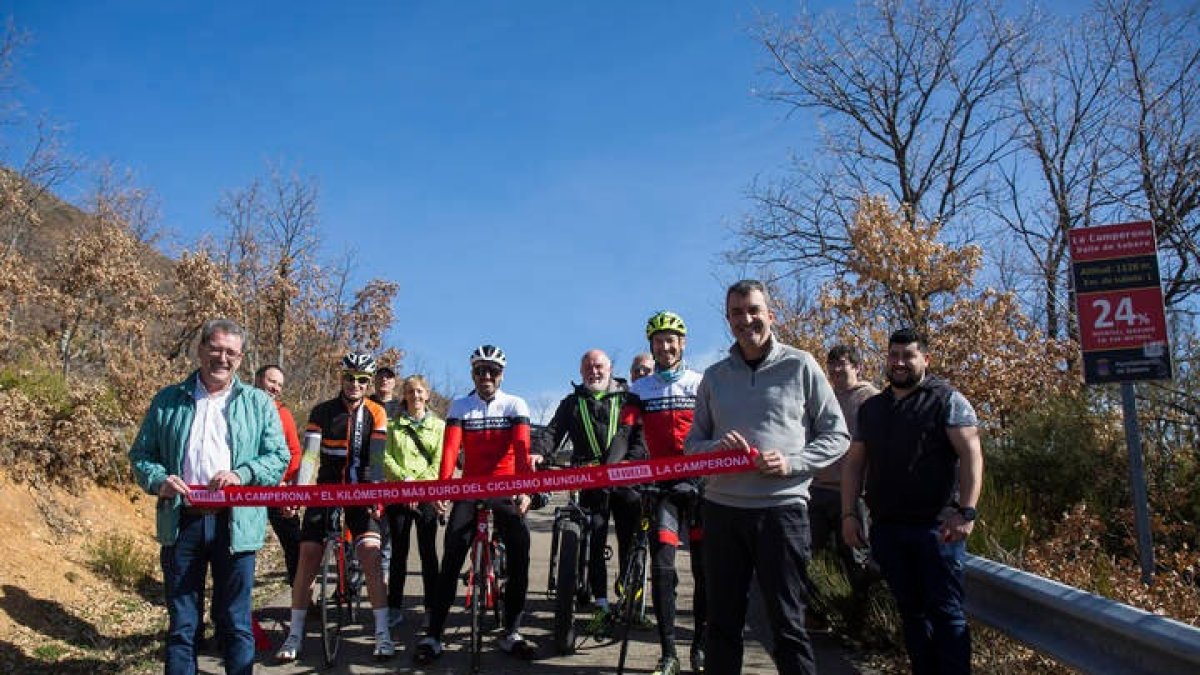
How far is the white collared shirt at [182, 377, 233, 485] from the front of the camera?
4.83 m

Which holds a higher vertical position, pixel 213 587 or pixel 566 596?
pixel 213 587

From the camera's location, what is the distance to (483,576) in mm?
6352

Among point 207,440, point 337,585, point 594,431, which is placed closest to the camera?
point 207,440

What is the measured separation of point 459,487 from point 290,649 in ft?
5.69

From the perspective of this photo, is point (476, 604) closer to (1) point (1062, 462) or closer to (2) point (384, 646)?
(2) point (384, 646)

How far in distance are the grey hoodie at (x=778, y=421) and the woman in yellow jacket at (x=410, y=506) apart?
11.3ft

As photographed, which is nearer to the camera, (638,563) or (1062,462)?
(638,563)

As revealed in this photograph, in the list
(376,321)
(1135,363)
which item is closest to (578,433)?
(1135,363)

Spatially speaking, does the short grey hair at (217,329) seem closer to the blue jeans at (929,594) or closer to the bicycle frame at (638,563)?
the bicycle frame at (638,563)

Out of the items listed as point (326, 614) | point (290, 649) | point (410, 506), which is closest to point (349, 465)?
point (410, 506)

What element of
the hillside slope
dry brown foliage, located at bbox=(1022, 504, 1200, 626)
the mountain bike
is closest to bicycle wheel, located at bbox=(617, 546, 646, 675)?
the mountain bike

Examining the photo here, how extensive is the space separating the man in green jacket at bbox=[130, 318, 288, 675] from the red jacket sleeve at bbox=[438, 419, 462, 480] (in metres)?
1.74

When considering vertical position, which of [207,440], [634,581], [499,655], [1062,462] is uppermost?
[207,440]

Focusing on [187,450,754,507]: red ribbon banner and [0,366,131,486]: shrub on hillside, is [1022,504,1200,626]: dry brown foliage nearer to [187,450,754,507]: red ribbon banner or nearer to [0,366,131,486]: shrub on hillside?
[187,450,754,507]: red ribbon banner
